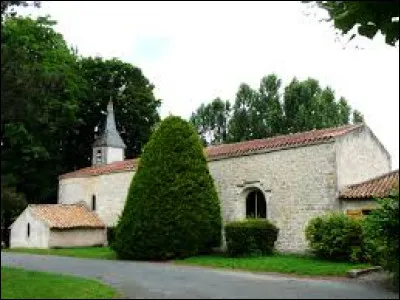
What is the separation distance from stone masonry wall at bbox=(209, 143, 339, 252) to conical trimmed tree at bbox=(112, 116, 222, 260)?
6.77 feet

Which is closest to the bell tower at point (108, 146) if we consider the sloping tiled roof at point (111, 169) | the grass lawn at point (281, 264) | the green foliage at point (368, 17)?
the sloping tiled roof at point (111, 169)

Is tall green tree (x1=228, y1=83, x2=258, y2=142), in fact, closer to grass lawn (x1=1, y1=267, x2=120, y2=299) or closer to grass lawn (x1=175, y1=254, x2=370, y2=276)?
grass lawn (x1=175, y1=254, x2=370, y2=276)

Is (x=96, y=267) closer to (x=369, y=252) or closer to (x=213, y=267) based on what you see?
(x=213, y=267)

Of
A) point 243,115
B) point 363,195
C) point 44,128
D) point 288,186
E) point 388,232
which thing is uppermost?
point 243,115

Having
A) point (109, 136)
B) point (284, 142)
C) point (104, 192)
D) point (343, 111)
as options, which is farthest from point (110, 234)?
point (343, 111)

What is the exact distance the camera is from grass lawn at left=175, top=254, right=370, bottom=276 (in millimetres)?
20062

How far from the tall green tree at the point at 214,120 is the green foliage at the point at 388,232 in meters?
39.4

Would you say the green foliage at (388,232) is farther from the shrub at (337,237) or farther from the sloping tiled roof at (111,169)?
the sloping tiled roof at (111,169)

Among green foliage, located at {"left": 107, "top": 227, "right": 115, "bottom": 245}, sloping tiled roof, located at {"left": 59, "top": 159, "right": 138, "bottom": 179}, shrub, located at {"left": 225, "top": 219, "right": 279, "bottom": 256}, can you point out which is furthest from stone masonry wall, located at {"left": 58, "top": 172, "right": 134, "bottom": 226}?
shrub, located at {"left": 225, "top": 219, "right": 279, "bottom": 256}

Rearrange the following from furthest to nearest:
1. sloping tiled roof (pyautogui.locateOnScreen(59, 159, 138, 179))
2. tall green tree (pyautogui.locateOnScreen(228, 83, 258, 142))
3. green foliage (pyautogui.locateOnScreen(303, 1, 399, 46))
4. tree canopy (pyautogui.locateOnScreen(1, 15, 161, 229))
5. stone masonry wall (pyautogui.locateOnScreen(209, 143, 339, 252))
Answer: tall green tree (pyautogui.locateOnScreen(228, 83, 258, 142)), tree canopy (pyautogui.locateOnScreen(1, 15, 161, 229)), sloping tiled roof (pyautogui.locateOnScreen(59, 159, 138, 179)), stone masonry wall (pyautogui.locateOnScreen(209, 143, 339, 252)), green foliage (pyautogui.locateOnScreen(303, 1, 399, 46))

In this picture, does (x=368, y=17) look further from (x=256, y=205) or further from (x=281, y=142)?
(x=256, y=205)

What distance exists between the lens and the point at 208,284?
1631 cm

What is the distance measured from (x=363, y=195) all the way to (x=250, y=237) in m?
5.07

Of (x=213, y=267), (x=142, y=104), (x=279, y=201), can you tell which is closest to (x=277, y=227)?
(x=279, y=201)
